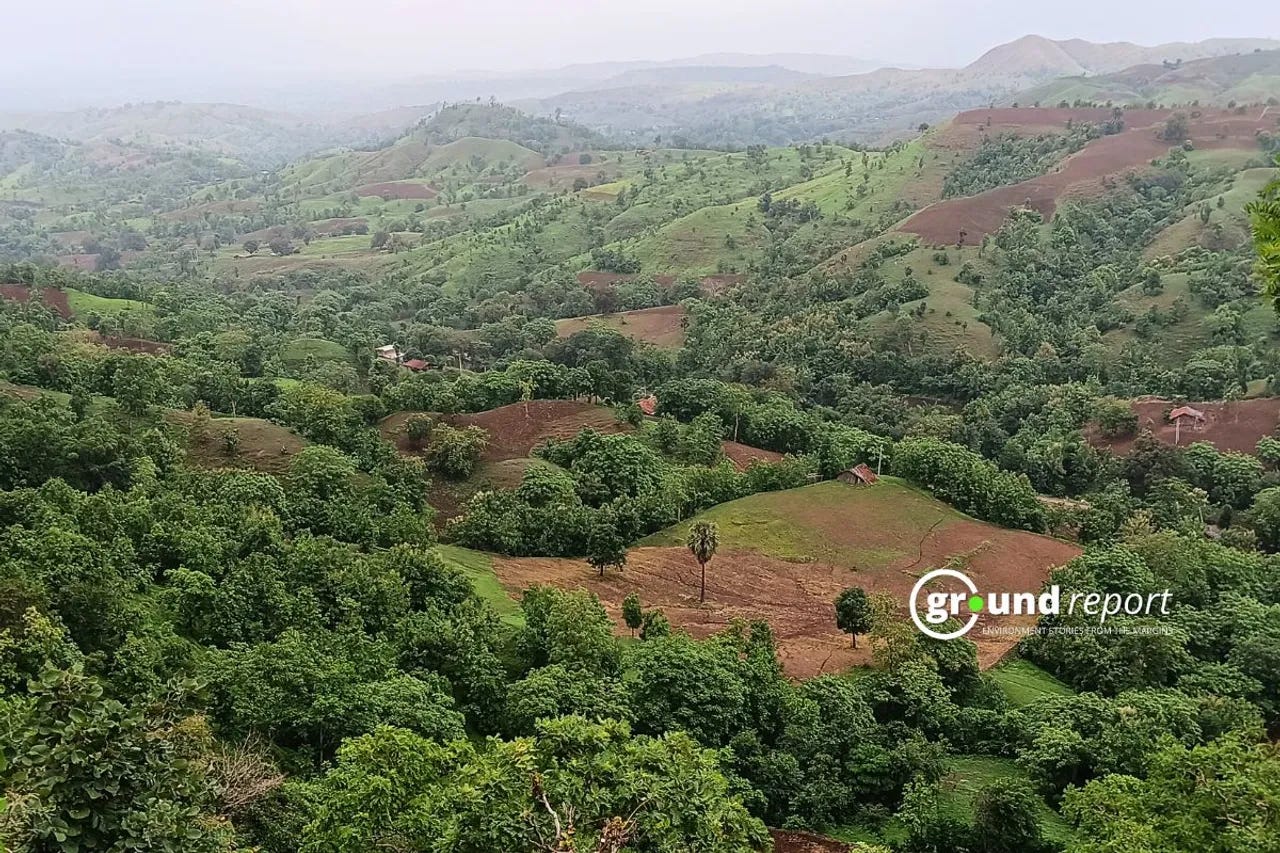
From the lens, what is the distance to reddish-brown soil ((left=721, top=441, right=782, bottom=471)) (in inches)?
1892

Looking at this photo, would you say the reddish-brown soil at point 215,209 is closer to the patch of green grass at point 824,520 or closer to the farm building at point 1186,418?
the patch of green grass at point 824,520

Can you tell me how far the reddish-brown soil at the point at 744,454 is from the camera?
48062 mm

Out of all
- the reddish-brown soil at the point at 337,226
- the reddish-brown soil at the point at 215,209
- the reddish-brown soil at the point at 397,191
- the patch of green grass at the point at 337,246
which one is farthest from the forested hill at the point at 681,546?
the reddish-brown soil at the point at 215,209

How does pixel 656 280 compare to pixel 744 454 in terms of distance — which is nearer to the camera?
pixel 744 454

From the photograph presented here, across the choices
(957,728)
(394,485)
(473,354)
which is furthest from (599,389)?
(957,728)

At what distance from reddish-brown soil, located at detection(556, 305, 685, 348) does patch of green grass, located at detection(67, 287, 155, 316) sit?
3209 centimetres

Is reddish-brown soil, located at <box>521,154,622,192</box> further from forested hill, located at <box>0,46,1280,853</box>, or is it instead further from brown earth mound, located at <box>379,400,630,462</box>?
brown earth mound, located at <box>379,400,630,462</box>

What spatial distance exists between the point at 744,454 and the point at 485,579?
2115cm

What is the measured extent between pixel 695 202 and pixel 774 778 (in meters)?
110

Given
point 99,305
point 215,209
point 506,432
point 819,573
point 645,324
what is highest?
point 99,305

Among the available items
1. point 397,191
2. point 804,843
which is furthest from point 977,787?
point 397,191

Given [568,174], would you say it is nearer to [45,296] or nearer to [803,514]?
[45,296]

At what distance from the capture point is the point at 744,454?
49656 millimetres

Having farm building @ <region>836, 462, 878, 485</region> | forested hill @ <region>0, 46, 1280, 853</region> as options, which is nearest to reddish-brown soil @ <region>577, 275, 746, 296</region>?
forested hill @ <region>0, 46, 1280, 853</region>
